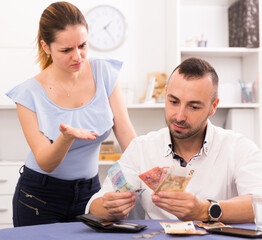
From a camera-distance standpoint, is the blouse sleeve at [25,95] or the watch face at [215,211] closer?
the watch face at [215,211]

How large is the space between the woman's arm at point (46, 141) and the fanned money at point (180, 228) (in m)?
0.48

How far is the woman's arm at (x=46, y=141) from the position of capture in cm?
170

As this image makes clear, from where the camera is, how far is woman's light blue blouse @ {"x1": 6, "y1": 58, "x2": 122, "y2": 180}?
2.02 m

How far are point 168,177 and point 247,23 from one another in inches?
98.4

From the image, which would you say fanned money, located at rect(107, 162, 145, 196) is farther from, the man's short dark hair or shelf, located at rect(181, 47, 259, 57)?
shelf, located at rect(181, 47, 259, 57)

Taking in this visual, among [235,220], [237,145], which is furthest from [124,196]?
[237,145]

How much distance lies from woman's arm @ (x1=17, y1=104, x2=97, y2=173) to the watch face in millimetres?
520

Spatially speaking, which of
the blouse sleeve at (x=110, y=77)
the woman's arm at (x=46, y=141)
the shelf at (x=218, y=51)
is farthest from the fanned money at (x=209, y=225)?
the shelf at (x=218, y=51)

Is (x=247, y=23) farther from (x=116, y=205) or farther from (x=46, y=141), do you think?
(x=116, y=205)

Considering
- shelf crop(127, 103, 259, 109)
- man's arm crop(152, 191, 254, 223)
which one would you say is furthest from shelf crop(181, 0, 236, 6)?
man's arm crop(152, 191, 254, 223)

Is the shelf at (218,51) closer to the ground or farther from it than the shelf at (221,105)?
farther from it

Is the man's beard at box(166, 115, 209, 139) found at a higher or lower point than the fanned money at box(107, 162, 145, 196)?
higher

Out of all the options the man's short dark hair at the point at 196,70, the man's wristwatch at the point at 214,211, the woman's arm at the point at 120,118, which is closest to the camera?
the man's wristwatch at the point at 214,211

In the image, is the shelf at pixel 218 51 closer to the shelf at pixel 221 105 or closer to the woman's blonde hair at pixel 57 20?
the shelf at pixel 221 105
